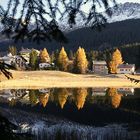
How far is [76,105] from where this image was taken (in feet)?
124

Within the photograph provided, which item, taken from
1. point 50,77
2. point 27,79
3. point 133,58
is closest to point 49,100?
point 27,79

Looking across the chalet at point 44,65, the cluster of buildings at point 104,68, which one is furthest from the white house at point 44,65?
the cluster of buildings at point 104,68

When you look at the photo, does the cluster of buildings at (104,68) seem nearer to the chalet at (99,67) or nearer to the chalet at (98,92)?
the chalet at (99,67)

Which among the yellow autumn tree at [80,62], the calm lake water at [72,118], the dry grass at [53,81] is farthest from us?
the yellow autumn tree at [80,62]

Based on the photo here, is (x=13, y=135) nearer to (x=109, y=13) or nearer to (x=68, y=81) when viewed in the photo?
(x=109, y=13)

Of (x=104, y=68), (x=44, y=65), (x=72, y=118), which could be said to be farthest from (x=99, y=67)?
(x=72, y=118)

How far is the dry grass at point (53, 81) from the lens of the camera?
64.6 metres

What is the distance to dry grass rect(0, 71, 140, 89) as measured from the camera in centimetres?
6462

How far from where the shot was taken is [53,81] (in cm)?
7094

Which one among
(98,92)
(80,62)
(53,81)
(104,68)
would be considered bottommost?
(98,92)

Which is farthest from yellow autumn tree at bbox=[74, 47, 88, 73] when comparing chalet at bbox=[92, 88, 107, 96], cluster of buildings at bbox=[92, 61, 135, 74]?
chalet at bbox=[92, 88, 107, 96]

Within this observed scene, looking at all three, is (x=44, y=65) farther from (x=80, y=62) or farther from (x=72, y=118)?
(x=72, y=118)

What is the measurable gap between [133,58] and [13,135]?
429ft

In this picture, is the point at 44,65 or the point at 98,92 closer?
→ the point at 98,92
